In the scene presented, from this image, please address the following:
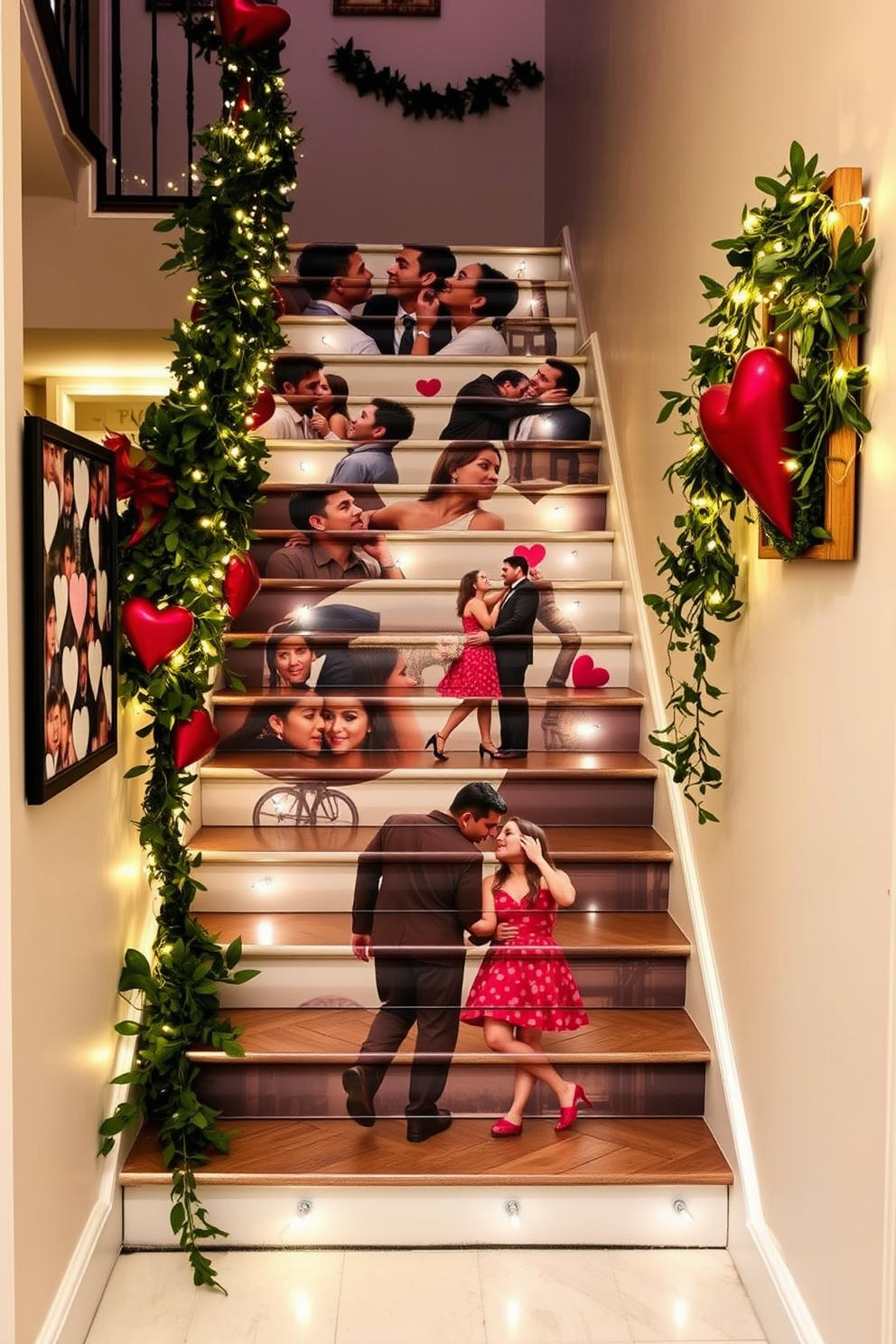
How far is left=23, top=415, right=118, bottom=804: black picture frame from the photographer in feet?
5.97

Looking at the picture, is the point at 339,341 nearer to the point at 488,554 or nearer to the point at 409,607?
the point at 488,554

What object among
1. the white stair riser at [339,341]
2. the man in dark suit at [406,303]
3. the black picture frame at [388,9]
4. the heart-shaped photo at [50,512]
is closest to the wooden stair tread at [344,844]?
the heart-shaped photo at [50,512]

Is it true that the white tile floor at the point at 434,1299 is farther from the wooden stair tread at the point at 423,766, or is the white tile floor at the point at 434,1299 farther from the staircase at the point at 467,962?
the wooden stair tread at the point at 423,766

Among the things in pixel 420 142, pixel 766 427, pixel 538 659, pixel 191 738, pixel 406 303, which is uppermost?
pixel 420 142

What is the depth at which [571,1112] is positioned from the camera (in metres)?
2.54

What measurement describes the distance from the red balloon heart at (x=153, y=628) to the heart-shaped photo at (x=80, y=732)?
29 cm

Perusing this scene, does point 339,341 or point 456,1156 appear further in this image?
point 339,341

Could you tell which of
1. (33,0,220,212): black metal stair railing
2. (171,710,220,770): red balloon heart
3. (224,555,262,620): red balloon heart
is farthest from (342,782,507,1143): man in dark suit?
(33,0,220,212): black metal stair railing

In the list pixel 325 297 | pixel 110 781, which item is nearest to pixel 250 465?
pixel 110 781

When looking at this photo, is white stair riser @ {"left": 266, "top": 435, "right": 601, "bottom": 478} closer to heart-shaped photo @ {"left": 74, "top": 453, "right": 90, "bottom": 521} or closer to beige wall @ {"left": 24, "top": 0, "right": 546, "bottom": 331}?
heart-shaped photo @ {"left": 74, "top": 453, "right": 90, "bottom": 521}

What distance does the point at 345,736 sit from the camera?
329cm

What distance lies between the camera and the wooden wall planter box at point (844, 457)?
1717 millimetres

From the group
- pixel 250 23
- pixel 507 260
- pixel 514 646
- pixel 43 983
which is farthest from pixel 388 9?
pixel 43 983

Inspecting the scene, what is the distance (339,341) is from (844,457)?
309 cm
